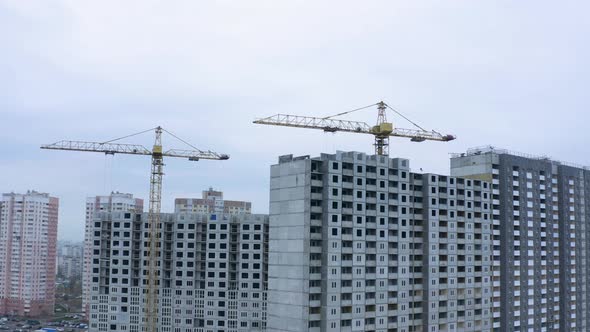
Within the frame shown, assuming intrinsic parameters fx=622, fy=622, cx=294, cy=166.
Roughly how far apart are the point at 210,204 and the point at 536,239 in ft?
277

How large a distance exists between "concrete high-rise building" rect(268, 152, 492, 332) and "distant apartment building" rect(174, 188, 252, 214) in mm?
70819

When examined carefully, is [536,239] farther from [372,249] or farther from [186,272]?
[186,272]

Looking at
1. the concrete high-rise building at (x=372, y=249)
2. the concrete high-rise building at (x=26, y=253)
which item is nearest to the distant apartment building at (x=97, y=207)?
the concrete high-rise building at (x=26, y=253)

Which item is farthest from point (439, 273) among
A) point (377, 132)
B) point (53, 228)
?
point (53, 228)

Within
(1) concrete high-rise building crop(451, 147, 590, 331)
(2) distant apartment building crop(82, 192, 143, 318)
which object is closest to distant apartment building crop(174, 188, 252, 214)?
(2) distant apartment building crop(82, 192, 143, 318)

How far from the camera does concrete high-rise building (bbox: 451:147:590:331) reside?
8350 centimetres

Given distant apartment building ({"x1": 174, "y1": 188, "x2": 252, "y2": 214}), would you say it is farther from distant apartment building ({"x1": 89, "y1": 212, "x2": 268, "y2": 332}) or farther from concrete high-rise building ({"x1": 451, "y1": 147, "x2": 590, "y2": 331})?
concrete high-rise building ({"x1": 451, "y1": 147, "x2": 590, "y2": 331})

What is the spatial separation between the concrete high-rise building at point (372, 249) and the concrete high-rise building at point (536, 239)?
4.17m

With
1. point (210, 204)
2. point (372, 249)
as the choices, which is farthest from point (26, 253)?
point (372, 249)

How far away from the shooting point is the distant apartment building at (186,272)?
101 m

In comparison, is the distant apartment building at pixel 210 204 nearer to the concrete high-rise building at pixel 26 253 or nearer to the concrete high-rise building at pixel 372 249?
the concrete high-rise building at pixel 26 253

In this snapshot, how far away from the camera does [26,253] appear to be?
178625 mm

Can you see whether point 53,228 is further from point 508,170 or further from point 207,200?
point 508,170

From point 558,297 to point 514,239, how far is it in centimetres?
1313
